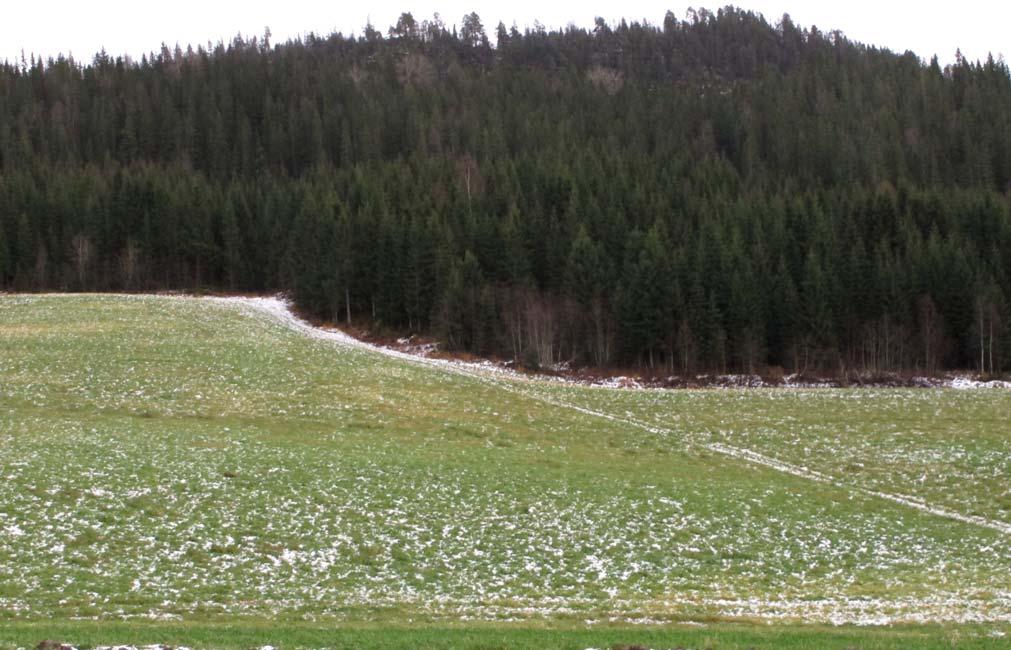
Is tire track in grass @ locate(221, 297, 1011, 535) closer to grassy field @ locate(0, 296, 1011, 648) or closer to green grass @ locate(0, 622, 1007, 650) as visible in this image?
grassy field @ locate(0, 296, 1011, 648)

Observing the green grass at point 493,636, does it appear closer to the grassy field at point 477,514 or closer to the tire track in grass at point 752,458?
the grassy field at point 477,514

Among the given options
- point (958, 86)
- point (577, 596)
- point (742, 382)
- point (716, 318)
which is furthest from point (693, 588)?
point (958, 86)

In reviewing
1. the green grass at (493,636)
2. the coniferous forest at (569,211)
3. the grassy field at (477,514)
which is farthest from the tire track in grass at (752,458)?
the coniferous forest at (569,211)

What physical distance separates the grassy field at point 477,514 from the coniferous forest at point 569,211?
3358cm

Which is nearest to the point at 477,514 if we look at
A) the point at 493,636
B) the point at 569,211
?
the point at 493,636

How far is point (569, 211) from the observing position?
102125 millimetres

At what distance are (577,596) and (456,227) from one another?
81218 millimetres

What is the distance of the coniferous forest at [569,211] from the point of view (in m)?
81.6

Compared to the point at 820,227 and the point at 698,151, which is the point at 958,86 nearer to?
the point at 698,151

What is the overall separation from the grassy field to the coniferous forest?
3358 cm

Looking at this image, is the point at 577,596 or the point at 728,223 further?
the point at 728,223

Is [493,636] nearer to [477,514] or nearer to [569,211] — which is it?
[477,514]

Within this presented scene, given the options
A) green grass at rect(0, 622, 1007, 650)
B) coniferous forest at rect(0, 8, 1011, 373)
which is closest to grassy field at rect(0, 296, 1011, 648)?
green grass at rect(0, 622, 1007, 650)

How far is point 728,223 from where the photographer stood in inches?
3770
